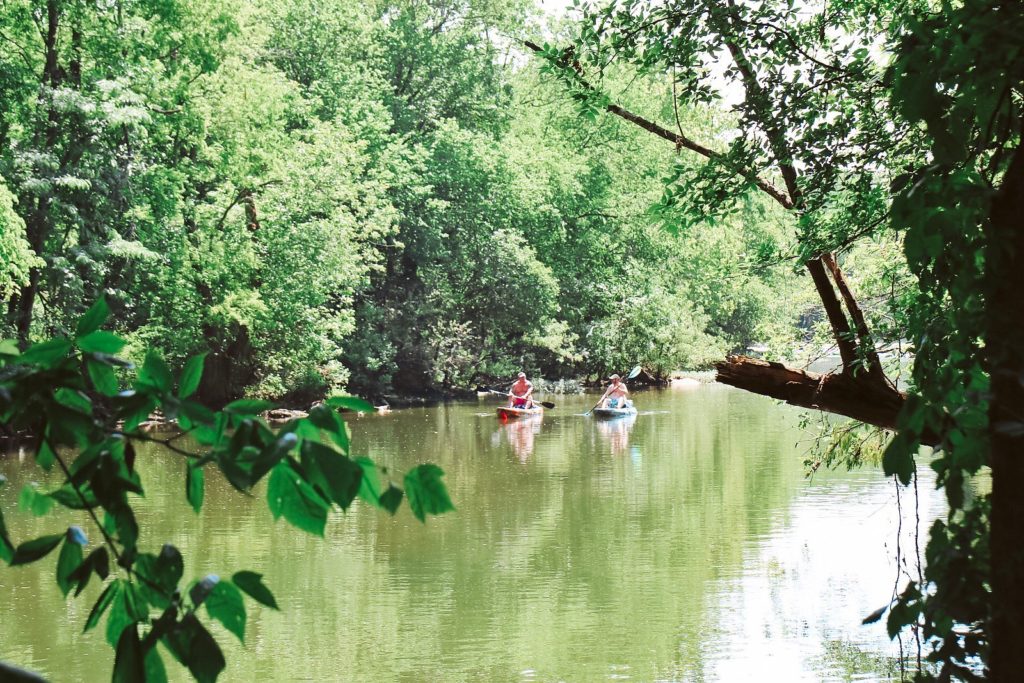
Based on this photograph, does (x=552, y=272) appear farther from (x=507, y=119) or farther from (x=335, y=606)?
(x=335, y=606)

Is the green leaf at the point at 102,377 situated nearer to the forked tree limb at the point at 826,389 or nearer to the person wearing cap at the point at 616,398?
the forked tree limb at the point at 826,389

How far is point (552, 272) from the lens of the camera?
40.2 m

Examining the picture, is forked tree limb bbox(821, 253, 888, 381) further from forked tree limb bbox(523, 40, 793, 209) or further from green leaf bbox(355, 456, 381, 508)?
green leaf bbox(355, 456, 381, 508)

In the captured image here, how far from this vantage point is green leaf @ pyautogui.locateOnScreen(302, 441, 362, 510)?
123 centimetres

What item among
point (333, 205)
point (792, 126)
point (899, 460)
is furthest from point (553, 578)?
point (333, 205)

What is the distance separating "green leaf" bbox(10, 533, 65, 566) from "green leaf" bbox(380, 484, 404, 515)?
0.36 meters

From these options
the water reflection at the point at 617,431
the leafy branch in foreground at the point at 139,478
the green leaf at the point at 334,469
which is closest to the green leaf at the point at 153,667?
the leafy branch in foreground at the point at 139,478

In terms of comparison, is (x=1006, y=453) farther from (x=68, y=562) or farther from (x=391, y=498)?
(x=68, y=562)

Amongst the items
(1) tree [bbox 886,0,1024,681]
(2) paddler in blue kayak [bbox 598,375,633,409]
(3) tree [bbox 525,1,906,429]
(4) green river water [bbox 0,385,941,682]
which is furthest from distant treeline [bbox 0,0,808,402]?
(2) paddler in blue kayak [bbox 598,375,633,409]

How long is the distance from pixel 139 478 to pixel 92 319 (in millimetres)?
191

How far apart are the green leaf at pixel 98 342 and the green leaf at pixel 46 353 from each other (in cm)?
2

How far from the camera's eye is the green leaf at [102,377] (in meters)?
1.30

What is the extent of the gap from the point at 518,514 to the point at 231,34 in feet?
54.1

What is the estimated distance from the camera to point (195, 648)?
124 centimetres
